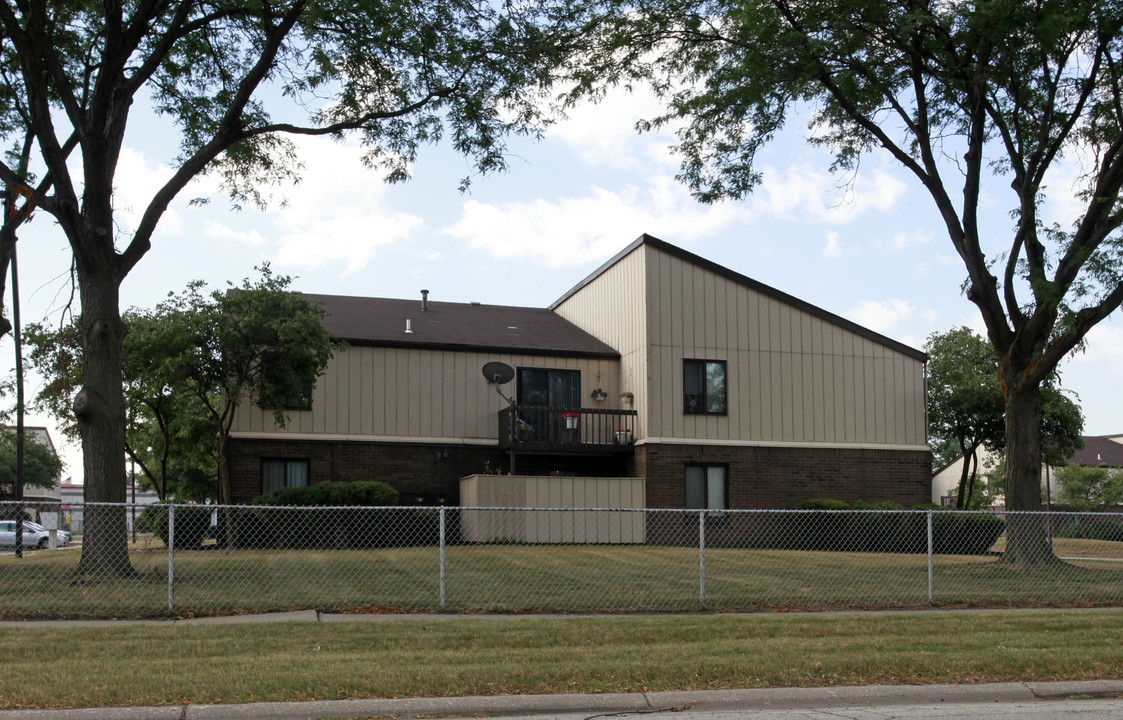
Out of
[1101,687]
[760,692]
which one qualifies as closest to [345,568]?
[760,692]

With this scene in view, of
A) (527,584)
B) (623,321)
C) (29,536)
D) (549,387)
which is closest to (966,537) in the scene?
(623,321)

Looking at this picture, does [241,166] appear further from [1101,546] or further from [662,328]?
[1101,546]

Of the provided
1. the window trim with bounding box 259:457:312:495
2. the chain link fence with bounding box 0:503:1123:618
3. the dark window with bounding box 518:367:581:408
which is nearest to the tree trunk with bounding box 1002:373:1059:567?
the chain link fence with bounding box 0:503:1123:618

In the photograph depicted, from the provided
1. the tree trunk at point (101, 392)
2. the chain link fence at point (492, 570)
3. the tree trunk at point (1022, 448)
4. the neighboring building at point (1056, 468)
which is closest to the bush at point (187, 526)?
the chain link fence at point (492, 570)

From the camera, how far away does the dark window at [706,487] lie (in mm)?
26484

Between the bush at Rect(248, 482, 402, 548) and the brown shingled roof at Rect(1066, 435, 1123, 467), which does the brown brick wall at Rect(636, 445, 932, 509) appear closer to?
the bush at Rect(248, 482, 402, 548)

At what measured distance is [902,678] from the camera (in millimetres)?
8977

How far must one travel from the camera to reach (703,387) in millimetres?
26875

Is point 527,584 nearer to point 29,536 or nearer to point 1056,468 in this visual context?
point 29,536

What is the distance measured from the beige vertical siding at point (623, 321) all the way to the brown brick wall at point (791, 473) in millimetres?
1212

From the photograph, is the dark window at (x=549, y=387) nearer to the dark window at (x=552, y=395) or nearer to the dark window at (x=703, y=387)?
the dark window at (x=552, y=395)

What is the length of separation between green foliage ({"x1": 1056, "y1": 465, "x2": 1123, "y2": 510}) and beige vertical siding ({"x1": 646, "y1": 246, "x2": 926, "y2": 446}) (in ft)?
106

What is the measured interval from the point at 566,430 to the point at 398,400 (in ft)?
14.1

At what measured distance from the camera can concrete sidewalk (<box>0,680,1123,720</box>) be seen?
7.62 meters
